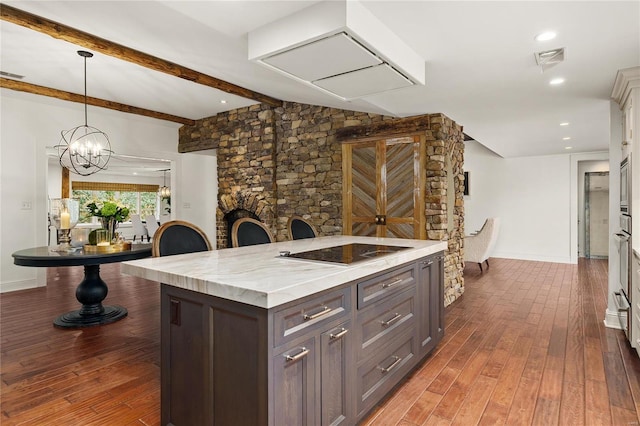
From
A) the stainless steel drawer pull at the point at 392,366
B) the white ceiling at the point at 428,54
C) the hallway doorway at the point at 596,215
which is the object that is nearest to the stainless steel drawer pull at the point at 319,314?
the stainless steel drawer pull at the point at 392,366

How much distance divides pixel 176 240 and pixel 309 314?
133 cm

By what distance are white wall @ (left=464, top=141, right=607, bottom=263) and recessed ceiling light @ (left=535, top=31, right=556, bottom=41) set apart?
6.15m

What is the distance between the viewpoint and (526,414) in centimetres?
202

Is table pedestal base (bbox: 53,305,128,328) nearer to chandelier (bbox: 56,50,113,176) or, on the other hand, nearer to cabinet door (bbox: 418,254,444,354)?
chandelier (bbox: 56,50,113,176)

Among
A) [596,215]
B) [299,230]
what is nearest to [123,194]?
[299,230]

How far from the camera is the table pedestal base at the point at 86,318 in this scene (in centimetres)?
343

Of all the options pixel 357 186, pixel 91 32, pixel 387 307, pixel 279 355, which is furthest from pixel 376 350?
pixel 91 32

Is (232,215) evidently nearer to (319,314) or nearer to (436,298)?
(436,298)

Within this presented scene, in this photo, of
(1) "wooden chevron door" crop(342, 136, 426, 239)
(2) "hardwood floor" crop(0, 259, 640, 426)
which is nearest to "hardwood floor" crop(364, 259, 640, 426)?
(2) "hardwood floor" crop(0, 259, 640, 426)

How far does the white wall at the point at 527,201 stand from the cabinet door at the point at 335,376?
7382mm

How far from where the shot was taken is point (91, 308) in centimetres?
364

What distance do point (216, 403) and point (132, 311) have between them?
296 centimetres

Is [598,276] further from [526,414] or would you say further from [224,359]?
[224,359]

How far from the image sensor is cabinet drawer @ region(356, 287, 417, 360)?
1836mm
